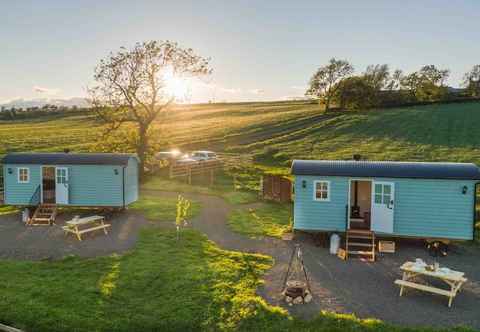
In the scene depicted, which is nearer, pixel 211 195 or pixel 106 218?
pixel 106 218

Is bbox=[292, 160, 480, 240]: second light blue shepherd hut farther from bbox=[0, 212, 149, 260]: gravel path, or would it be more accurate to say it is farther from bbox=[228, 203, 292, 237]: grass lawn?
bbox=[0, 212, 149, 260]: gravel path

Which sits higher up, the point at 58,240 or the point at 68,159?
the point at 68,159

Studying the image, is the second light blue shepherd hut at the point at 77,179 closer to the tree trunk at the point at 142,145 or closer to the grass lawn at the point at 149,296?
the grass lawn at the point at 149,296

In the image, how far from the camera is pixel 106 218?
73.9 feet

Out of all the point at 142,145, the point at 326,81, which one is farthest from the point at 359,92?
the point at 142,145

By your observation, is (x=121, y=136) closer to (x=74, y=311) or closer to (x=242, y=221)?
(x=242, y=221)

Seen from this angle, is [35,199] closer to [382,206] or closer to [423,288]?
[382,206]

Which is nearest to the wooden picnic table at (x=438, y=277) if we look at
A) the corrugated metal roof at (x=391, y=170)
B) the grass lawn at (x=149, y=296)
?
the grass lawn at (x=149, y=296)

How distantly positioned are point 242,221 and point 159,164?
61.1 ft

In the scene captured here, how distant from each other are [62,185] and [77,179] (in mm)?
903

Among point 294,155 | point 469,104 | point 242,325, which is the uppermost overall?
point 469,104

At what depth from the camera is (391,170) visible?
1784 cm

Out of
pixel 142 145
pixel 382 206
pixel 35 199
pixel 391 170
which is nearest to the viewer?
pixel 391 170

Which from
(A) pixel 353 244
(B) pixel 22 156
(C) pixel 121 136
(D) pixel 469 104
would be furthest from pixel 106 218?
(D) pixel 469 104
